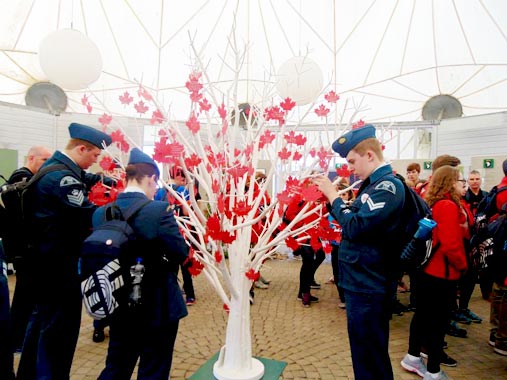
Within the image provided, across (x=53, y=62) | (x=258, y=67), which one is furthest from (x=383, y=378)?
(x=258, y=67)

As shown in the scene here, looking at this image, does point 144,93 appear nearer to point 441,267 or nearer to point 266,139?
point 266,139

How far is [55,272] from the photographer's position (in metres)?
2.51

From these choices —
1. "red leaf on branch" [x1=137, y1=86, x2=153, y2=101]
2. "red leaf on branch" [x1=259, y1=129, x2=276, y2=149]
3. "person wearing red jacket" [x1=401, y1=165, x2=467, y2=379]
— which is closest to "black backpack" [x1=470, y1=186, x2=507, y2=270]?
"person wearing red jacket" [x1=401, y1=165, x2=467, y2=379]

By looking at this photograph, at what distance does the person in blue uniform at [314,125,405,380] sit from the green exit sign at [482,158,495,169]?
6.68 m

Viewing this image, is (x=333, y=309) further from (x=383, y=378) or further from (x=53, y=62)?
(x=53, y=62)

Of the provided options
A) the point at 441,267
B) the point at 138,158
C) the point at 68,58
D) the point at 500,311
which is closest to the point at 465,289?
the point at 500,311

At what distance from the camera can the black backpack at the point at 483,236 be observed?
3.21 m

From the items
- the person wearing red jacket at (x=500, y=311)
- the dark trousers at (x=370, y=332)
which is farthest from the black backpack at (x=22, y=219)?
the person wearing red jacket at (x=500, y=311)

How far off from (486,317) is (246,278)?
11.9ft

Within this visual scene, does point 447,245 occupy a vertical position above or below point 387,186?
below

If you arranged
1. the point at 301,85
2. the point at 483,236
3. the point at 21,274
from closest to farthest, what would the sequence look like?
the point at 21,274 → the point at 483,236 → the point at 301,85

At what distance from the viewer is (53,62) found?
4.49 metres

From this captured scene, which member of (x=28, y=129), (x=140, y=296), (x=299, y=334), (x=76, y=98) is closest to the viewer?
(x=140, y=296)

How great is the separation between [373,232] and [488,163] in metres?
6.91
